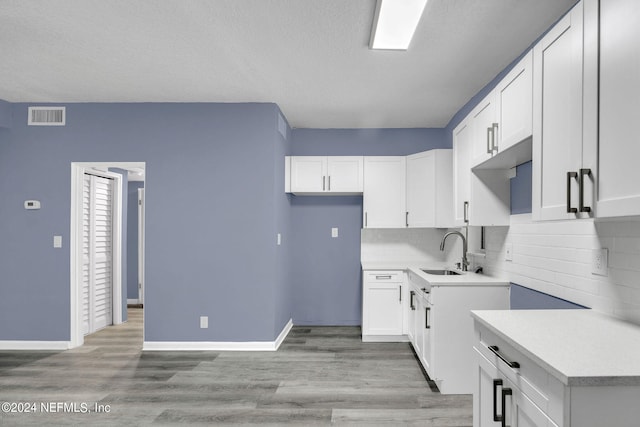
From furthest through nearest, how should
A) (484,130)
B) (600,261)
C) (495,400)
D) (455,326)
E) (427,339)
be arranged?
(427,339) < (455,326) < (484,130) < (600,261) < (495,400)

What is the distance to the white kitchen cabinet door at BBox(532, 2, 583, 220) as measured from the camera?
1.54 meters

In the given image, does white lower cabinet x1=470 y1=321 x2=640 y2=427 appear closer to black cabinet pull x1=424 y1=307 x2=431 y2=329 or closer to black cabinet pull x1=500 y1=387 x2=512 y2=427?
black cabinet pull x1=500 y1=387 x2=512 y2=427

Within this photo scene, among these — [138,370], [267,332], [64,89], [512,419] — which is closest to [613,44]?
[512,419]

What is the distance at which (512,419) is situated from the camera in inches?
57.7

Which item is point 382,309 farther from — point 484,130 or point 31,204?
point 31,204

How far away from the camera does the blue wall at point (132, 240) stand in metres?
6.54

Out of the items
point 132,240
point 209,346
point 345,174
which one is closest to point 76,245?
point 209,346

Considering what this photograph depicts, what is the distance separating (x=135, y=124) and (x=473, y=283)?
3626mm

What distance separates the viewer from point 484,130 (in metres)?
2.69

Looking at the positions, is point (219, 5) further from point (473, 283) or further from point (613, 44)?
point (473, 283)

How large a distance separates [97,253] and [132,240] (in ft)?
6.24

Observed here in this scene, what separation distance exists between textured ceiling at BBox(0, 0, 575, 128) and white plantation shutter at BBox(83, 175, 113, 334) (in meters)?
1.30

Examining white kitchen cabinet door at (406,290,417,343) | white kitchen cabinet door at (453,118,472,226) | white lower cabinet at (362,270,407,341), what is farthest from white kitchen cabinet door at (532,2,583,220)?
white lower cabinet at (362,270,407,341)

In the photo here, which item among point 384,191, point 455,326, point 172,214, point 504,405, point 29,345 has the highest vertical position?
point 384,191
